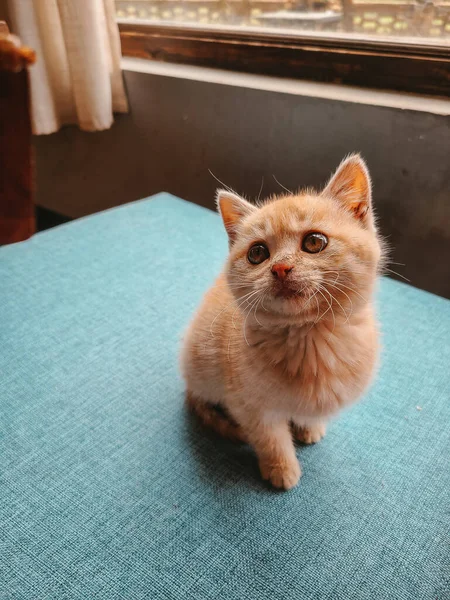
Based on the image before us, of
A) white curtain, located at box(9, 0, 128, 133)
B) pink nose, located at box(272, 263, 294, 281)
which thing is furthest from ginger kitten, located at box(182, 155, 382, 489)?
white curtain, located at box(9, 0, 128, 133)

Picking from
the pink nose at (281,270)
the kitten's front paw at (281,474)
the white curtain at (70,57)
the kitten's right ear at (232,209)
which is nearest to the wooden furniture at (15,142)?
the kitten's right ear at (232,209)

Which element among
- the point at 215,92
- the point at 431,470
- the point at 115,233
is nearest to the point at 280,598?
→ the point at 431,470

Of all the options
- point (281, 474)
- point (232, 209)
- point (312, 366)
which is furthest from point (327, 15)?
point (281, 474)

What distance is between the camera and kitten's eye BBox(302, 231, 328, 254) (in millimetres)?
594

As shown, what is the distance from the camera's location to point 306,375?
0.64 metres

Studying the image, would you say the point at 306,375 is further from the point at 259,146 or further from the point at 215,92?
the point at 215,92

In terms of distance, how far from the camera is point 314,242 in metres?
0.60

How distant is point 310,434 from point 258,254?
0.33m

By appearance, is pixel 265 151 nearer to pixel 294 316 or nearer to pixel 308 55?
pixel 308 55

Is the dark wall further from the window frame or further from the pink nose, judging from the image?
the pink nose

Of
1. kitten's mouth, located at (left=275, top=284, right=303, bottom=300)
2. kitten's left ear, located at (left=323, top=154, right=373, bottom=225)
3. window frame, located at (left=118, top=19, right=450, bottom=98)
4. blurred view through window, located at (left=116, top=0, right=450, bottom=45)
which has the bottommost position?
kitten's mouth, located at (left=275, top=284, right=303, bottom=300)

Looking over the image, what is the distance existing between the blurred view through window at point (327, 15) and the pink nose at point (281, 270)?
918 mm

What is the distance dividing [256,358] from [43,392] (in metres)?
0.43

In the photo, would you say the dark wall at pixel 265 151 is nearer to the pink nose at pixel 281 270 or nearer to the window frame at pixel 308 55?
the window frame at pixel 308 55
